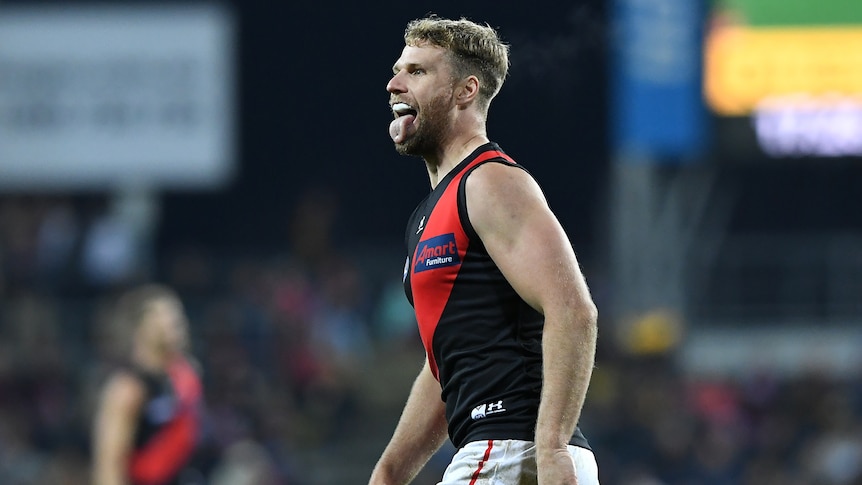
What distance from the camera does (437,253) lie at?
4227 millimetres

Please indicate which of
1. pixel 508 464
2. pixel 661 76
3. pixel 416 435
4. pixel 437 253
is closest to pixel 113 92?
pixel 661 76

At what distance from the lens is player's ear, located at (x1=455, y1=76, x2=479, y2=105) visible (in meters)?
4.35

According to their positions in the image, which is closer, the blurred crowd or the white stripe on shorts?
the white stripe on shorts

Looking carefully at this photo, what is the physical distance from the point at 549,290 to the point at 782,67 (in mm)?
9743

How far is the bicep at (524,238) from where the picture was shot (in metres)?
3.97

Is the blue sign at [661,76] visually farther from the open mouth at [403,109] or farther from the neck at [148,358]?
the open mouth at [403,109]

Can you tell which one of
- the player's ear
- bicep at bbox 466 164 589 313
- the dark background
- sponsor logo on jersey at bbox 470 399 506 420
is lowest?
the dark background

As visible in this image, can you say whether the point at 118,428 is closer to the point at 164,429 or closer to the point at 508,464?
the point at 164,429

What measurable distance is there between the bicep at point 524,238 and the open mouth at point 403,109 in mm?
348

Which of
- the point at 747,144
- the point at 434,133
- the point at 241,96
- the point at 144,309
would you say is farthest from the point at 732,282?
the point at 434,133

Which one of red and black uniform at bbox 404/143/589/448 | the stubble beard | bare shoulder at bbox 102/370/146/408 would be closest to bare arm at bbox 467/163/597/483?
red and black uniform at bbox 404/143/589/448

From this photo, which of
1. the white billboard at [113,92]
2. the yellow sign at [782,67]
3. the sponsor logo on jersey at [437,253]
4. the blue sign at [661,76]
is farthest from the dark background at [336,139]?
the sponsor logo on jersey at [437,253]

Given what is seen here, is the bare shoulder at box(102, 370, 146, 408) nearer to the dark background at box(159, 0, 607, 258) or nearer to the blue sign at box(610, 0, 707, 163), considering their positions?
the blue sign at box(610, 0, 707, 163)

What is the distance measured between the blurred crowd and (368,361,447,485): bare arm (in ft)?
21.2
